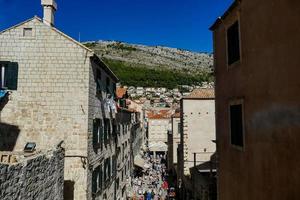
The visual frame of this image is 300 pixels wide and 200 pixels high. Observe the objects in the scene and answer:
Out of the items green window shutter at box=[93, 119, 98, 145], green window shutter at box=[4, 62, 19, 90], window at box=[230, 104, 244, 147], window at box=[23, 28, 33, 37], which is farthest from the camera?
green window shutter at box=[93, 119, 98, 145]

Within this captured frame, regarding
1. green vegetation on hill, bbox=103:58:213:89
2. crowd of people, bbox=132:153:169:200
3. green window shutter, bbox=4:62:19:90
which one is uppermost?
green vegetation on hill, bbox=103:58:213:89

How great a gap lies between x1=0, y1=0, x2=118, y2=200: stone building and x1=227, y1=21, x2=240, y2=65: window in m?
7.31

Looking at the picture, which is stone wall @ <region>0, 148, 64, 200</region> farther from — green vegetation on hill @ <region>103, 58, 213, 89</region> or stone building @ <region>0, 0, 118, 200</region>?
green vegetation on hill @ <region>103, 58, 213, 89</region>

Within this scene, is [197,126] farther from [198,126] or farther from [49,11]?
[49,11]

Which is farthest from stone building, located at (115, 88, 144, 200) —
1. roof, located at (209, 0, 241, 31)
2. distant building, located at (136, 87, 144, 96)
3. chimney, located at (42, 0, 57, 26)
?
distant building, located at (136, 87, 144, 96)

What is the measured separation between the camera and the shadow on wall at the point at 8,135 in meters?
15.8

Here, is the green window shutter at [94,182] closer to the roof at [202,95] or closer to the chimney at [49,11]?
the chimney at [49,11]

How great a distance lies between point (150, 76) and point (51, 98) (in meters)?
153

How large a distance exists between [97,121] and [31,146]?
14.6ft

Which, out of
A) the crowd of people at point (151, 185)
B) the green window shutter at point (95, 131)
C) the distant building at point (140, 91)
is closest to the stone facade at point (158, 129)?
the crowd of people at point (151, 185)

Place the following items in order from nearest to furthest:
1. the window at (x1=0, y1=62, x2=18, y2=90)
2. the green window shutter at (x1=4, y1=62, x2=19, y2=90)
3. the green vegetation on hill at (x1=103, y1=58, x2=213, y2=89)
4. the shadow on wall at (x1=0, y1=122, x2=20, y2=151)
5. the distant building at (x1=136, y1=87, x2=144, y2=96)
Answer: the window at (x1=0, y1=62, x2=18, y2=90)
the green window shutter at (x1=4, y1=62, x2=19, y2=90)
the shadow on wall at (x1=0, y1=122, x2=20, y2=151)
the distant building at (x1=136, y1=87, x2=144, y2=96)
the green vegetation on hill at (x1=103, y1=58, x2=213, y2=89)

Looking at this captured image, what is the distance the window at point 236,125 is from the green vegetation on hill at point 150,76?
141310mm

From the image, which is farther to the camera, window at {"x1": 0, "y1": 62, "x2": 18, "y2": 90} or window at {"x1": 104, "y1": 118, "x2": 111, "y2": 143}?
window at {"x1": 104, "y1": 118, "x2": 111, "y2": 143}

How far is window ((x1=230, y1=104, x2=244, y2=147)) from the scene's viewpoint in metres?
11.6
